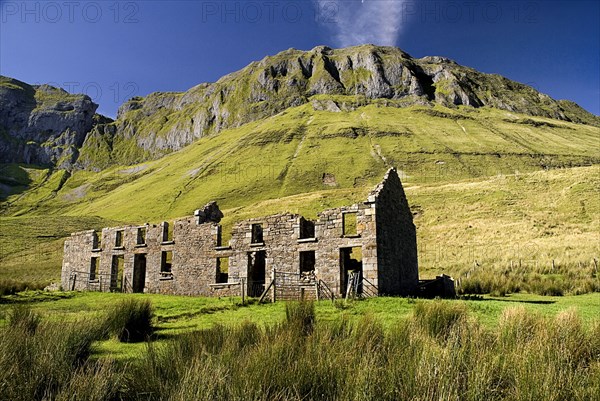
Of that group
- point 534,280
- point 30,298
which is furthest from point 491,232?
point 30,298

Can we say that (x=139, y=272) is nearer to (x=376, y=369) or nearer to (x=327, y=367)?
(x=327, y=367)

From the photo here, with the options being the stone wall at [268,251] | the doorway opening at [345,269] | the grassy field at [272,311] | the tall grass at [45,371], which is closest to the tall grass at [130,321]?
the grassy field at [272,311]

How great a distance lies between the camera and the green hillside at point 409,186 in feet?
105

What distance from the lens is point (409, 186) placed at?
62344mm

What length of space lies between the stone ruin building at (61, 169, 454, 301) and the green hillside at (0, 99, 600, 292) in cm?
671

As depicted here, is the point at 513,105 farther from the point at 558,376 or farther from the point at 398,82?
the point at 558,376

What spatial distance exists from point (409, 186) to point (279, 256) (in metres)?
46.8

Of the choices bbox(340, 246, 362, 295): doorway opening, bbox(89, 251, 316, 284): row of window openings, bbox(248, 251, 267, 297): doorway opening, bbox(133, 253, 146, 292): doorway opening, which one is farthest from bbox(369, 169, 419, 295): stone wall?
bbox(133, 253, 146, 292): doorway opening

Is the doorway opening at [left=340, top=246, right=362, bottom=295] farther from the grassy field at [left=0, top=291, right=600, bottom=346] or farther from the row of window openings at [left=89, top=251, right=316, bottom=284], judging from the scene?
the grassy field at [left=0, top=291, right=600, bottom=346]

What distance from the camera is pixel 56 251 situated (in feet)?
150

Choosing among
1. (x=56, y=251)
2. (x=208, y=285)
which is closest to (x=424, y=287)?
(x=208, y=285)

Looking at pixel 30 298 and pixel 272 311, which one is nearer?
pixel 272 311

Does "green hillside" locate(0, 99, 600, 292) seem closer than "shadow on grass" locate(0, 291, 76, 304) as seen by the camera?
No

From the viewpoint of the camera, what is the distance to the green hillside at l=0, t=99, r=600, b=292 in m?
32.1
